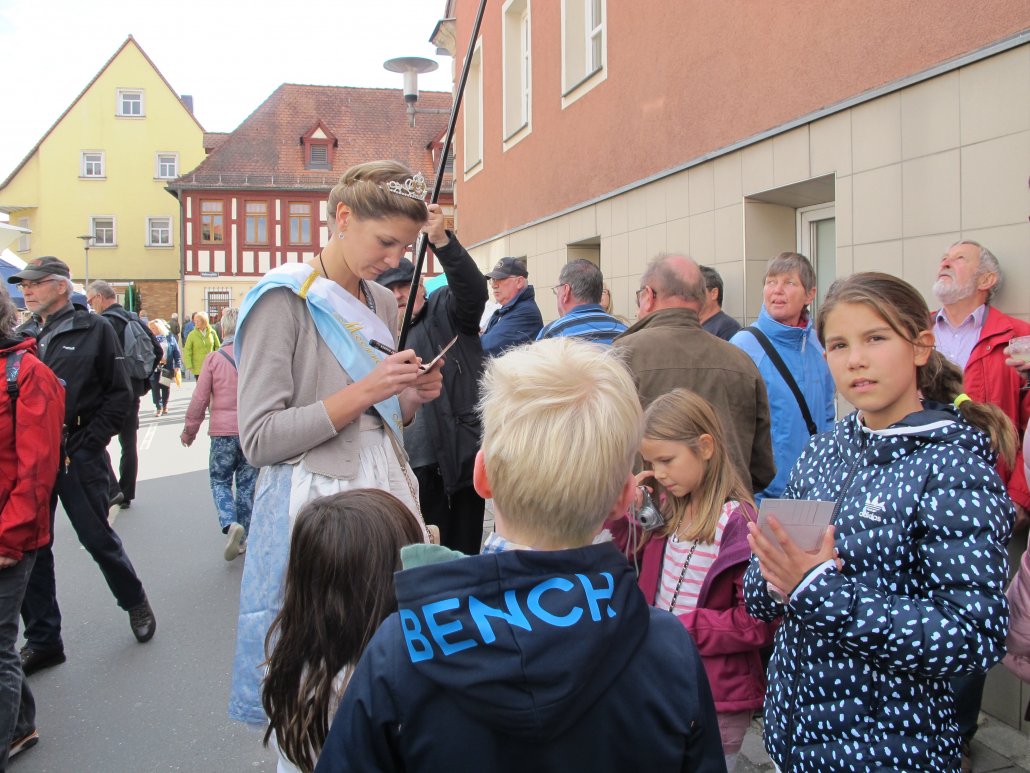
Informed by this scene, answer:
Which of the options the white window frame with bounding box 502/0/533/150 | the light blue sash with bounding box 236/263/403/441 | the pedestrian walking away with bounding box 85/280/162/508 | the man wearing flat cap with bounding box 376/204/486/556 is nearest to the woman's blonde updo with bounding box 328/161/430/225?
the light blue sash with bounding box 236/263/403/441

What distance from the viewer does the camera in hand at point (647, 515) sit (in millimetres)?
2718

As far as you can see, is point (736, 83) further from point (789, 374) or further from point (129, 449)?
point (129, 449)

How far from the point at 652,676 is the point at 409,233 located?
1581 millimetres

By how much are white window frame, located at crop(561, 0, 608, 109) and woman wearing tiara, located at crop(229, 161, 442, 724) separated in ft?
25.7

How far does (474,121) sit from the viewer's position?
1573cm

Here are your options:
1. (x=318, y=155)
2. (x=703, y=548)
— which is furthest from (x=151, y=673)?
(x=318, y=155)

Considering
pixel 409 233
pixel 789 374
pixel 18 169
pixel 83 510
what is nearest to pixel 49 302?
pixel 83 510

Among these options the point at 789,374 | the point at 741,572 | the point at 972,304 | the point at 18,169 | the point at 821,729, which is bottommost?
the point at 821,729

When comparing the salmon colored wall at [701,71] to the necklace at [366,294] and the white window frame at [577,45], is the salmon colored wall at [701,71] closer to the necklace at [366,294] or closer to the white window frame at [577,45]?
the white window frame at [577,45]

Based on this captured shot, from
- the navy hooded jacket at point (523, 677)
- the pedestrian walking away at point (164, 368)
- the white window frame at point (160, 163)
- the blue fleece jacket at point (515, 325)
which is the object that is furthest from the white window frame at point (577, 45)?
the white window frame at point (160, 163)

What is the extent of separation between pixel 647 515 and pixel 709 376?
3.65 feet

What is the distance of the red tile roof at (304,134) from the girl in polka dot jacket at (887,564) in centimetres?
3833

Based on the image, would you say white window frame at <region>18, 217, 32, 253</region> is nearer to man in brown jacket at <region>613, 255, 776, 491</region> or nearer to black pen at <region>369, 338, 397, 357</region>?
man in brown jacket at <region>613, 255, 776, 491</region>

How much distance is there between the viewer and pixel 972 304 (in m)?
4.04
